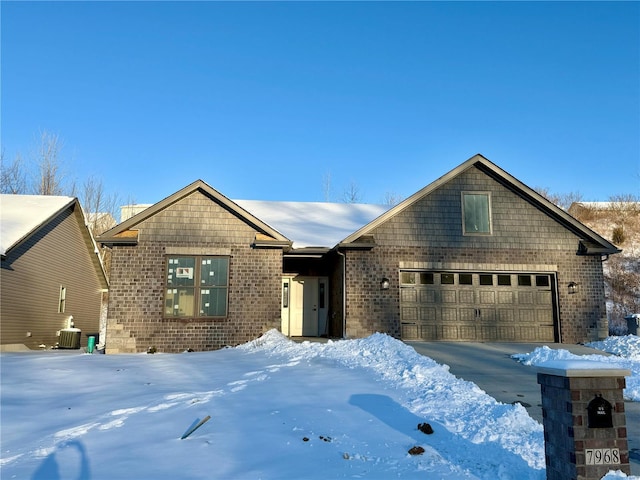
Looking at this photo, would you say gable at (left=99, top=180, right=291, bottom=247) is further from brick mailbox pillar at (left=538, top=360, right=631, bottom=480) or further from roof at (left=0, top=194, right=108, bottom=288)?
brick mailbox pillar at (left=538, top=360, right=631, bottom=480)

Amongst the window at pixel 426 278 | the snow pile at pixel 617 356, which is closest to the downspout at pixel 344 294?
the window at pixel 426 278

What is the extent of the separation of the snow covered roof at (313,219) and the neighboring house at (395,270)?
681 mm

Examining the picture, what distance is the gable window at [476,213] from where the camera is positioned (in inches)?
605

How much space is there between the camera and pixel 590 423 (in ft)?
14.6

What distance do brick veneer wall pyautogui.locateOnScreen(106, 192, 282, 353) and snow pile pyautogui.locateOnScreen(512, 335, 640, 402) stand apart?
687cm

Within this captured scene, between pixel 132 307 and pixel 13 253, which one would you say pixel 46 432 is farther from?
pixel 13 253

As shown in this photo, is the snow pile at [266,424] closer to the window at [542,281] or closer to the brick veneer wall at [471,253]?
the brick veneer wall at [471,253]

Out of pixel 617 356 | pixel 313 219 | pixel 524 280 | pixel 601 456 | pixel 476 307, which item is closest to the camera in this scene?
pixel 601 456

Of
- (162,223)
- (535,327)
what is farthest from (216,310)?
(535,327)

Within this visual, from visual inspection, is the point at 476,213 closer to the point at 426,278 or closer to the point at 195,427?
the point at 426,278

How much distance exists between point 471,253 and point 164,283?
29.9 ft

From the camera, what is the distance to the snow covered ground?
5.15 metres

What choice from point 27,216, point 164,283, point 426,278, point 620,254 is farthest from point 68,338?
point 620,254

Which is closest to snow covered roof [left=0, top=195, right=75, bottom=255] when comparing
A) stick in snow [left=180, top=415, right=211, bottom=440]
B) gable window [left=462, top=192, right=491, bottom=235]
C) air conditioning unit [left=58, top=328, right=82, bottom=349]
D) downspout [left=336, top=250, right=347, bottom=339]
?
air conditioning unit [left=58, top=328, right=82, bottom=349]
